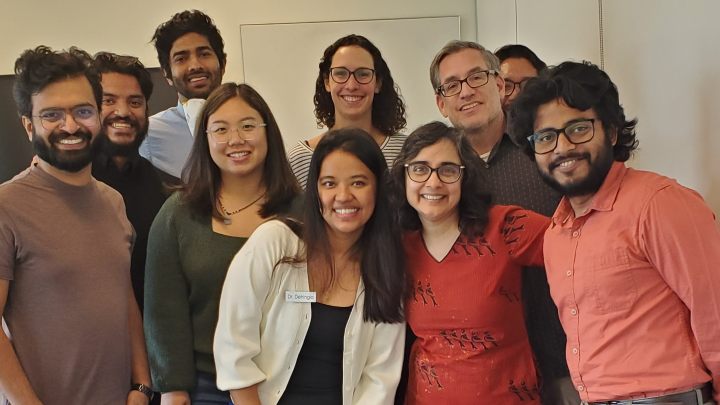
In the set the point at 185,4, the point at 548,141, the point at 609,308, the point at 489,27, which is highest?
the point at 185,4

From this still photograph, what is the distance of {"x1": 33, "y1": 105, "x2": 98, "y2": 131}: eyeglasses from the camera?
1.86 metres

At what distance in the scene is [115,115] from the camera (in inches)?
102

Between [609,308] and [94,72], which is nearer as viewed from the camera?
[609,308]

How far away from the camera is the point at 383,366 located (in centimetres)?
191

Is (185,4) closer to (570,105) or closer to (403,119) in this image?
(403,119)

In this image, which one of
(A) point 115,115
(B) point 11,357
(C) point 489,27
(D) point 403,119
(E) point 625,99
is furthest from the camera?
(C) point 489,27

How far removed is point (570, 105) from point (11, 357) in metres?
1.89

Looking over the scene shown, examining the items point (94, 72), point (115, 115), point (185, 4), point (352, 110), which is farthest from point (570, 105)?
point (185, 4)

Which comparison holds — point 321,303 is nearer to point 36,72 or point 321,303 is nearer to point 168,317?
point 168,317

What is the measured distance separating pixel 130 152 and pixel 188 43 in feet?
2.67

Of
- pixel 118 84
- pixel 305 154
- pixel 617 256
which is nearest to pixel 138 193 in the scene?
pixel 118 84

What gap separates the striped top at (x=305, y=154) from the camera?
2574mm

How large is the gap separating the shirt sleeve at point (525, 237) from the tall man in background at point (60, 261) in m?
1.40

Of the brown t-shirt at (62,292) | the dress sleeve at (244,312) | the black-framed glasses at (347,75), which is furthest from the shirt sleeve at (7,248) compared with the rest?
the black-framed glasses at (347,75)
